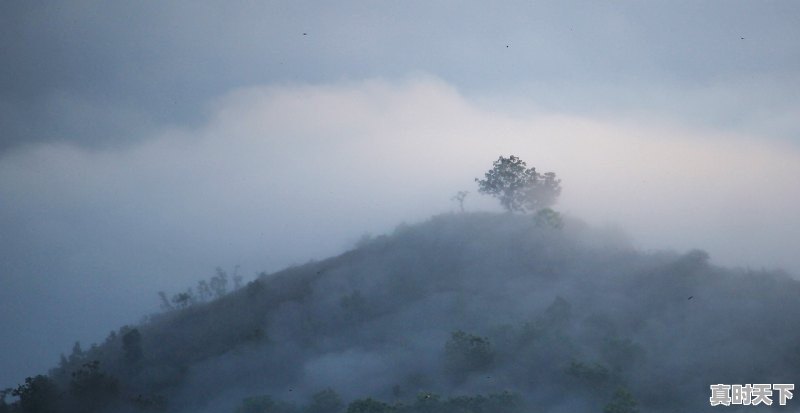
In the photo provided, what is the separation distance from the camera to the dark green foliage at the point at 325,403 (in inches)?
3236

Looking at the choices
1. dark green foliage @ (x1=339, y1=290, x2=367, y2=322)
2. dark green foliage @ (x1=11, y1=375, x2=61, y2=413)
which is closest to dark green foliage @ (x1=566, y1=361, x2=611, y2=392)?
dark green foliage @ (x1=339, y1=290, x2=367, y2=322)

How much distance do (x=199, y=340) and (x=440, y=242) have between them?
57312 mm

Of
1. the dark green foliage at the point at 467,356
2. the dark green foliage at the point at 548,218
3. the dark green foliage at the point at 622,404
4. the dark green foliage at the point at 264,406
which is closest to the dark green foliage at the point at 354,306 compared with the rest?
the dark green foliage at the point at 467,356

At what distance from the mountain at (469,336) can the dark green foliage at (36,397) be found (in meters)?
0.29

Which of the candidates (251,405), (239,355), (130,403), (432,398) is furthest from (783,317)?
(130,403)

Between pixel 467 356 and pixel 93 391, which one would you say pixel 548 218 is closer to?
pixel 467 356

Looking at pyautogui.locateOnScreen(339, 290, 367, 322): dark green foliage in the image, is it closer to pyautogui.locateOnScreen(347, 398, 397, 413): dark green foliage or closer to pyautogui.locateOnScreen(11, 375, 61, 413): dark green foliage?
pyautogui.locateOnScreen(347, 398, 397, 413): dark green foliage

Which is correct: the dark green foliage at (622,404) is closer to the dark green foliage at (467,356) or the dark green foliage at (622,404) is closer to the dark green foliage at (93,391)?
the dark green foliage at (467,356)

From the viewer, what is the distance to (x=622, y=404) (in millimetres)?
69438

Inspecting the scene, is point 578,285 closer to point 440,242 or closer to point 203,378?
point 440,242

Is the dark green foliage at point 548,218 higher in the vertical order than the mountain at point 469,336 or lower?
Answer: higher

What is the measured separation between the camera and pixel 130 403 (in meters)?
97.7

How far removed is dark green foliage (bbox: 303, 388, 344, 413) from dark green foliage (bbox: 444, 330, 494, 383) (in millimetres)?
18050

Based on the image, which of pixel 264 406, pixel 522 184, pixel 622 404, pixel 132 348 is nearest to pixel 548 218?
pixel 522 184
